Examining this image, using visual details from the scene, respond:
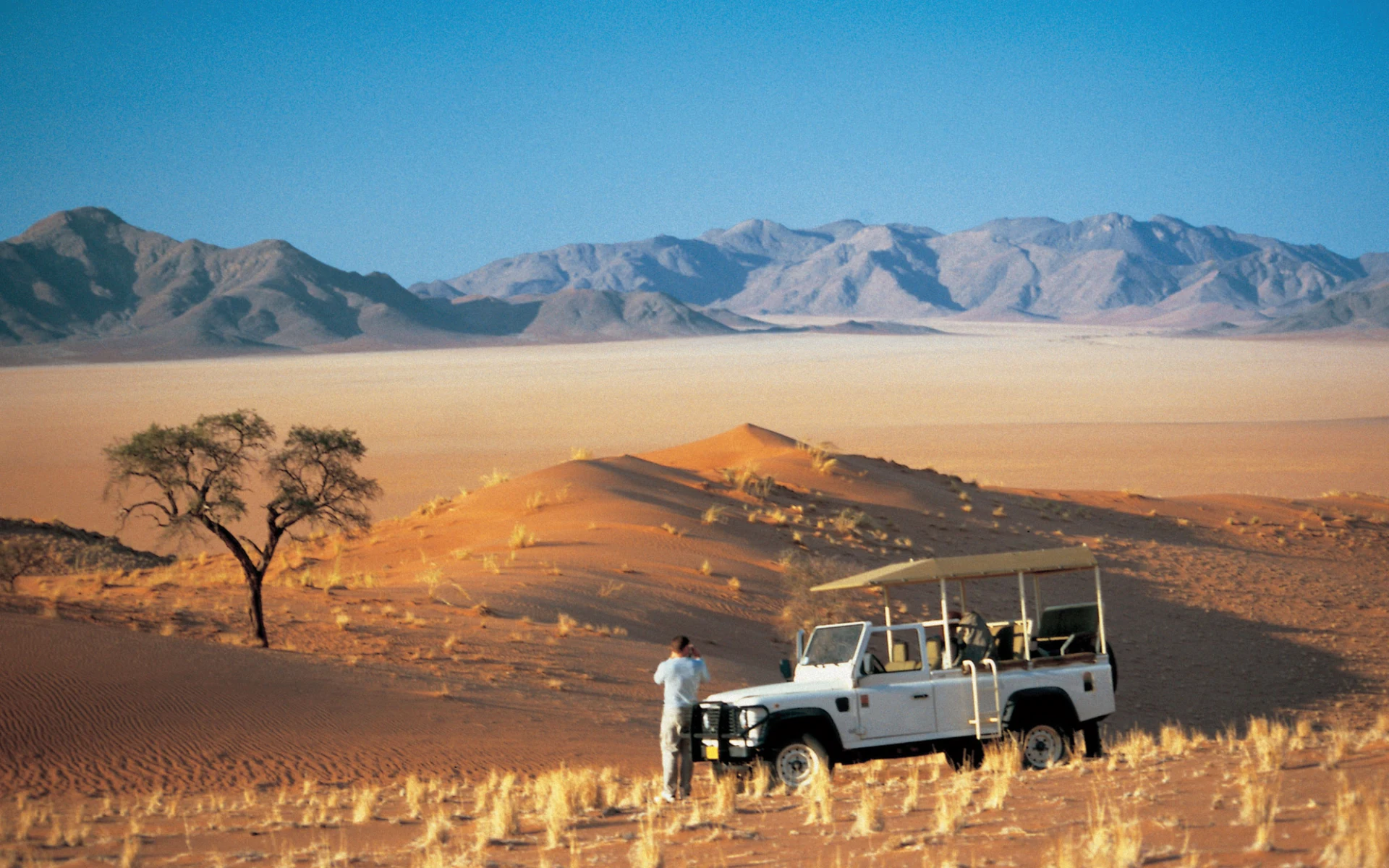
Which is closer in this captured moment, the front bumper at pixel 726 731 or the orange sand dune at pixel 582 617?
the front bumper at pixel 726 731

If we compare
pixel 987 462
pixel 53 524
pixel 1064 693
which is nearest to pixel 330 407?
pixel 987 462

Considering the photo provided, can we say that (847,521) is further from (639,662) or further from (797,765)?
(797,765)

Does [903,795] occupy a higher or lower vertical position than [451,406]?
lower

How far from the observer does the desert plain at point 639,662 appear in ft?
29.6

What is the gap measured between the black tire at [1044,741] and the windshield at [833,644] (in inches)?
63.2

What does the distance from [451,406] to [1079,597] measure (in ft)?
210

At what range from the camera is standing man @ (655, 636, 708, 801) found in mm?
10688

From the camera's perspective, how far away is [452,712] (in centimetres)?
1515

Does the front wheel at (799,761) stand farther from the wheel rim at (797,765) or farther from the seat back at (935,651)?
the seat back at (935,651)

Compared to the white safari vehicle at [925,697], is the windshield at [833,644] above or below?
above

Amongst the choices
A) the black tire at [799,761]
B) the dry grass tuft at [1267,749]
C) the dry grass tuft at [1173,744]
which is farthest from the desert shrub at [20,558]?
the dry grass tuft at [1267,749]

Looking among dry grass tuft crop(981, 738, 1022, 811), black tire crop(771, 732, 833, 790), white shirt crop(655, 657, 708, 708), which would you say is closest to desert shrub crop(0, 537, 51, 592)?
white shirt crop(655, 657, 708, 708)

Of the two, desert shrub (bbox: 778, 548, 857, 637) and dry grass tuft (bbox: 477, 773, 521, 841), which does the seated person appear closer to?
dry grass tuft (bbox: 477, 773, 521, 841)

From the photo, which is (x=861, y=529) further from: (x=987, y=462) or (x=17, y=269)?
(x=17, y=269)
